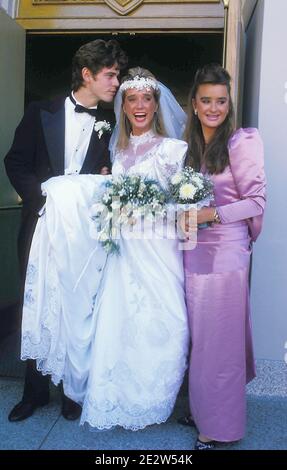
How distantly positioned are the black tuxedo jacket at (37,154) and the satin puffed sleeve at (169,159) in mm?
473

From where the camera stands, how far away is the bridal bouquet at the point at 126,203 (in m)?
2.45

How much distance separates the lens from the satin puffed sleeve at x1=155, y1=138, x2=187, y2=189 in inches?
104

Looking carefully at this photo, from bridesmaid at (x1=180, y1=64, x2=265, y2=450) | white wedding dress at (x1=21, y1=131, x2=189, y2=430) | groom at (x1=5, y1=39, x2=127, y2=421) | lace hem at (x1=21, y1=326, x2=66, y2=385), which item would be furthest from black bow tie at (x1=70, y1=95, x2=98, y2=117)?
lace hem at (x1=21, y1=326, x2=66, y2=385)

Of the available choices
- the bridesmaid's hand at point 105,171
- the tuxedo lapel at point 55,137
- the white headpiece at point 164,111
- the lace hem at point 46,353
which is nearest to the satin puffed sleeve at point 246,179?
the white headpiece at point 164,111

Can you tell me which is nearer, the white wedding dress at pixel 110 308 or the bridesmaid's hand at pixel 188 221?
the bridesmaid's hand at pixel 188 221

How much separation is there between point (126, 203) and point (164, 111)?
2.39 ft

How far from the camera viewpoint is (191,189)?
2314 millimetres

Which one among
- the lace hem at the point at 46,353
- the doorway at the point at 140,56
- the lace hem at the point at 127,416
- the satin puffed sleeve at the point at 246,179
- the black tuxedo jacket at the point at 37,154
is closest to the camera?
the satin puffed sleeve at the point at 246,179

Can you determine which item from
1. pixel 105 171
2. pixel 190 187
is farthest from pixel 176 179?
pixel 105 171

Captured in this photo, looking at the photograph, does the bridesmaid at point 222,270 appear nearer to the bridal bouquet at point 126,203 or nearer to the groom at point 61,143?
the bridal bouquet at point 126,203

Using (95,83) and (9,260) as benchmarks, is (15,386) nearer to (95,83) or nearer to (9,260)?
(9,260)

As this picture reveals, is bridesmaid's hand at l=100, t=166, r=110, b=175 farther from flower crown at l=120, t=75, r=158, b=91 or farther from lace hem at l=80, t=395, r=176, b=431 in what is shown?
lace hem at l=80, t=395, r=176, b=431

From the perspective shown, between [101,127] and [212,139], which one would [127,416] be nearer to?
[212,139]

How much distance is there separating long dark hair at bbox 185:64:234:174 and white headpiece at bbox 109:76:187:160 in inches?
7.5
